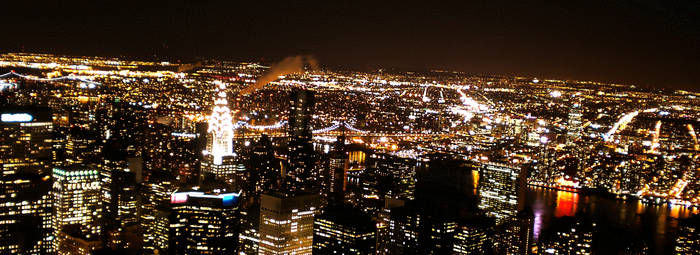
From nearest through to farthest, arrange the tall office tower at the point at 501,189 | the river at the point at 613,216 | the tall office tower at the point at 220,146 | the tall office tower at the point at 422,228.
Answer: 1. the tall office tower at the point at 422,228
2. the river at the point at 613,216
3. the tall office tower at the point at 501,189
4. the tall office tower at the point at 220,146

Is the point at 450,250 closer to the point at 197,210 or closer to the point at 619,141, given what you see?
the point at 197,210

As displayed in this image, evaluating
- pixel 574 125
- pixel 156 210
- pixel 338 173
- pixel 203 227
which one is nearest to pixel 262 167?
pixel 338 173

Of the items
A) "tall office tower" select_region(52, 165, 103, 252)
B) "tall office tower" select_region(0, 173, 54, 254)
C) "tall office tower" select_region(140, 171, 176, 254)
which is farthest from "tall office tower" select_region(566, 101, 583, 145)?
"tall office tower" select_region(0, 173, 54, 254)

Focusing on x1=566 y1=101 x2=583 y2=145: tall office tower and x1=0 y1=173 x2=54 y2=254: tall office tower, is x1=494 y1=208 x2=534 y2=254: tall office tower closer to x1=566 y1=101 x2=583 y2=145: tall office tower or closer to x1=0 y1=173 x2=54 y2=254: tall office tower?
x1=566 y1=101 x2=583 y2=145: tall office tower

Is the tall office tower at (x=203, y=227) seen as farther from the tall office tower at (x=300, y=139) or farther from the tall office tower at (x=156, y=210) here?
the tall office tower at (x=300, y=139)

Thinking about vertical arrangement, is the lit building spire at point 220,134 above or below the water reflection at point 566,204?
above

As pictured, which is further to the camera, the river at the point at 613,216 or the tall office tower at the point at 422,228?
the river at the point at 613,216

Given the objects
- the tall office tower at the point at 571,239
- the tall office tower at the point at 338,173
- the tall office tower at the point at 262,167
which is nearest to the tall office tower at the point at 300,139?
the tall office tower at the point at 262,167
